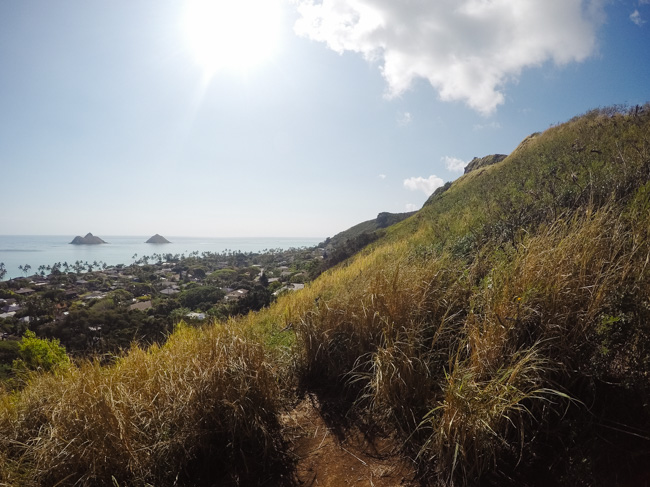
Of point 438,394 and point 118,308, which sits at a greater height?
point 438,394

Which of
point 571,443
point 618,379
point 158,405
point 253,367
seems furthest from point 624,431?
point 158,405

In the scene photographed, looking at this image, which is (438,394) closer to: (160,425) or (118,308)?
(160,425)

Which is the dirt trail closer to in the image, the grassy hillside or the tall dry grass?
the grassy hillside

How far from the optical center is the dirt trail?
240cm

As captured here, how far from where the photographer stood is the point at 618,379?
7.39 ft

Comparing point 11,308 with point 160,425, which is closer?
point 160,425

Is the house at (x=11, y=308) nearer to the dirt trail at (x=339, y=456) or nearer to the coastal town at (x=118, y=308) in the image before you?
the coastal town at (x=118, y=308)

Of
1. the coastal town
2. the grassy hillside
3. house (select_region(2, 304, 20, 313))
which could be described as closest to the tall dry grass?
the grassy hillside

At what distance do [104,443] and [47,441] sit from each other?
0.58 m

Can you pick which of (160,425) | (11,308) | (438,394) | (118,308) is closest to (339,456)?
(438,394)

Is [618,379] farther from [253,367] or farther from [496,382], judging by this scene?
[253,367]

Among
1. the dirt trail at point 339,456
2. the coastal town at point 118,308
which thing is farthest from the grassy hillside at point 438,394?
the coastal town at point 118,308

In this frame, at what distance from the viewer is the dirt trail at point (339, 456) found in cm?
240

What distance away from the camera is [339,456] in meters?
2.72
